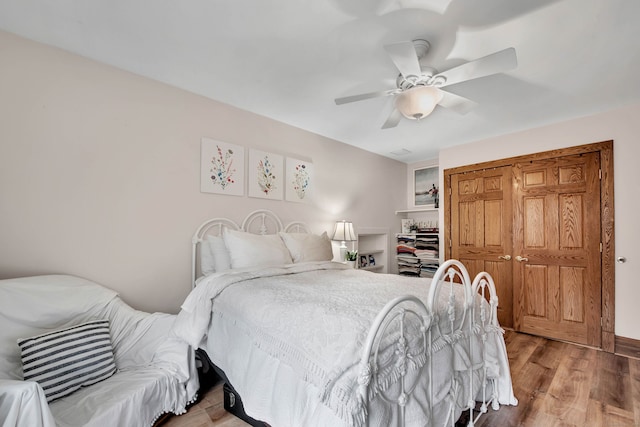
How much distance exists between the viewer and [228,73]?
232cm

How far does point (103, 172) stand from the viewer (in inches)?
85.4

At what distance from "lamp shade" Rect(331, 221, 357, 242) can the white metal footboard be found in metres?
1.81

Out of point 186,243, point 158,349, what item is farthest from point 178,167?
point 158,349

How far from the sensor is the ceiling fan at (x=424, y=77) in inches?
63.5

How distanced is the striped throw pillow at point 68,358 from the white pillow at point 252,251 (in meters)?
0.98

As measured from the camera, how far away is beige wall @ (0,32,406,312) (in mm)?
1874

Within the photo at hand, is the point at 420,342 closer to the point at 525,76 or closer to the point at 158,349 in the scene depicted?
the point at 158,349

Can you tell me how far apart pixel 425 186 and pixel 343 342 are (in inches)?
166

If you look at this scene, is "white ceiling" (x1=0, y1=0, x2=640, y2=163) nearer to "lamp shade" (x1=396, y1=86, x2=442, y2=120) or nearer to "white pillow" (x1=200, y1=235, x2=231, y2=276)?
"lamp shade" (x1=396, y1=86, x2=442, y2=120)

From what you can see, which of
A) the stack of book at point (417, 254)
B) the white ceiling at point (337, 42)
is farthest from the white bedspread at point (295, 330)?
the stack of book at point (417, 254)

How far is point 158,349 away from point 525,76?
131 inches

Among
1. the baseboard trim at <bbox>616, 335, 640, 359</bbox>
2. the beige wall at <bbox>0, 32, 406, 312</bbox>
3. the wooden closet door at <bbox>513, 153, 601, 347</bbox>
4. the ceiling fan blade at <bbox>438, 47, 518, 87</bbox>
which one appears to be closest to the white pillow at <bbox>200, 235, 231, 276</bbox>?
the beige wall at <bbox>0, 32, 406, 312</bbox>

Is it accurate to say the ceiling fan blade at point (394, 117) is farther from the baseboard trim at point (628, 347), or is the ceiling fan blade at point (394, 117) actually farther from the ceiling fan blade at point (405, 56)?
the baseboard trim at point (628, 347)

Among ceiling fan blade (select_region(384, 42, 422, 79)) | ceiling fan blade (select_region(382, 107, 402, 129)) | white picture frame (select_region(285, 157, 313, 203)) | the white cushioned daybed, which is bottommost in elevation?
the white cushioned daybed
